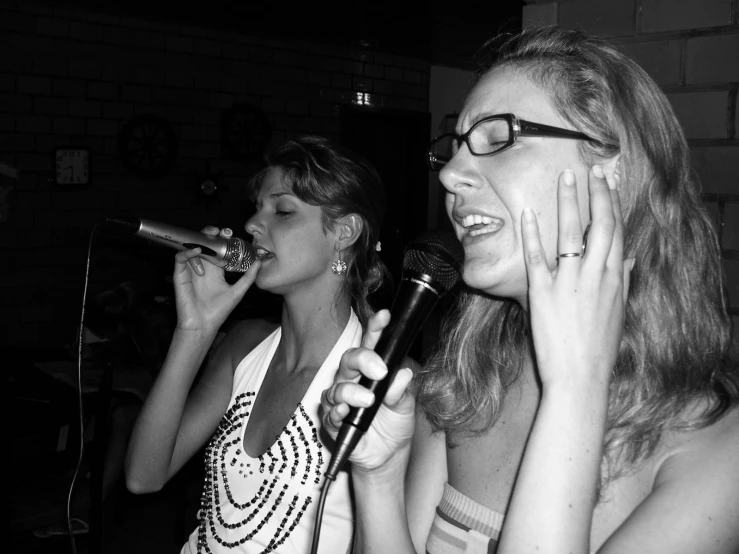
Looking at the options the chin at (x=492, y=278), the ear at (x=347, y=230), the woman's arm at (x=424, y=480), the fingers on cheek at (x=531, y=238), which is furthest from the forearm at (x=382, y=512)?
the ear at (x=347, y=230)

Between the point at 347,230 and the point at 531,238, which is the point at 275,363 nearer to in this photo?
the point at 347,230

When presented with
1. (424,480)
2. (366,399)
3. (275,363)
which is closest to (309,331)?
(275,363)

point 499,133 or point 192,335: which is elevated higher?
point 499,133

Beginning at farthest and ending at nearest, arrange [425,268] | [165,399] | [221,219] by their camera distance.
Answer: [221,219]
[165,399]
[425,268]

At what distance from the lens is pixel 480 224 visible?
1.15 metres

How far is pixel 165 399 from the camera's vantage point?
6.32ft

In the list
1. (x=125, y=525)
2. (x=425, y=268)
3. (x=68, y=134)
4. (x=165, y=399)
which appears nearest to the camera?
(x=425, y=268)

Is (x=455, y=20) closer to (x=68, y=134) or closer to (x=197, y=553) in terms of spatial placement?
(x=68, y=134)

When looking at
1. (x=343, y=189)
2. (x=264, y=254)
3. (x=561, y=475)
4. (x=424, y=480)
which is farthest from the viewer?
(x=343, y=189)

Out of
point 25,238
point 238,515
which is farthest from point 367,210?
point 25,238

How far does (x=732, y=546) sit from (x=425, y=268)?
1.90 ft

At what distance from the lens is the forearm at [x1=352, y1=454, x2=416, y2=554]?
1.23 m

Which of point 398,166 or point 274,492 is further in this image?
point 398,166

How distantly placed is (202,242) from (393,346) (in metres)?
1.07
